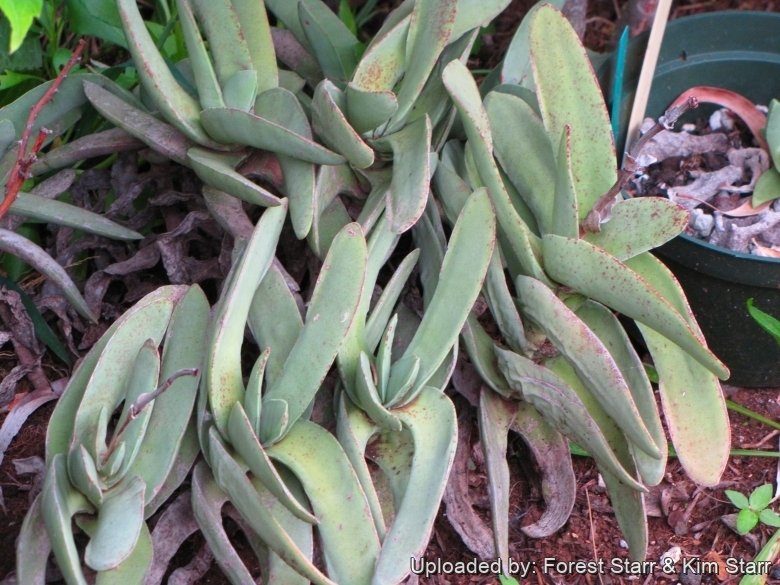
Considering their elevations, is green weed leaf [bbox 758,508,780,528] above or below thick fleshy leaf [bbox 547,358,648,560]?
below

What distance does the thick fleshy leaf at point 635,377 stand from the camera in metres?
0.97

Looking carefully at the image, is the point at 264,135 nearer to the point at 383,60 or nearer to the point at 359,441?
the point at 383,60

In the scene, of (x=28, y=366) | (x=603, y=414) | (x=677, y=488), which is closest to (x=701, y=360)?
(x=603, y=414)

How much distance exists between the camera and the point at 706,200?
136 cm

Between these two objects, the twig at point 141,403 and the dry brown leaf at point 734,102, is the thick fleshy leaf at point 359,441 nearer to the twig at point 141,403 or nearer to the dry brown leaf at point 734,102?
the twig at point 141,403

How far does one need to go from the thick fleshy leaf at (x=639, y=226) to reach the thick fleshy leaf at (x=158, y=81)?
0.46 metres

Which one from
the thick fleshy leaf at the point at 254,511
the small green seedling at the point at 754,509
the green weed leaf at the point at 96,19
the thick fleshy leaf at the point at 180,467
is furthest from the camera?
the green weed leaf at the point at 96,19

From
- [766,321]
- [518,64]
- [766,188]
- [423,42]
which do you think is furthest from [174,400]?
[766,188]

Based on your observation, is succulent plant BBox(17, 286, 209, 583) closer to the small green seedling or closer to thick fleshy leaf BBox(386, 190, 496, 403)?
thick fleshy leaf BBox(386, 190, 496, 403)

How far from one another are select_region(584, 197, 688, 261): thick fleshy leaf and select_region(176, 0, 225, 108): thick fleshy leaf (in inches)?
17.6

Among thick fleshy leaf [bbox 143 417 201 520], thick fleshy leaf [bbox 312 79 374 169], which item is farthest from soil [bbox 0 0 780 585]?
thick fleshy leaf [bbox 312 79 374 169]

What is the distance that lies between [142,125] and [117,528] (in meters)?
0.48

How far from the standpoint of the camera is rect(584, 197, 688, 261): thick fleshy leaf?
1007 millimetres

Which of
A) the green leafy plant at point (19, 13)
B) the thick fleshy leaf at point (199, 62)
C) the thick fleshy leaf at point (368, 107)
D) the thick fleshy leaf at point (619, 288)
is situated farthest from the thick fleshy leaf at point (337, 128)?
the green leafy plant at point (19, 13)
